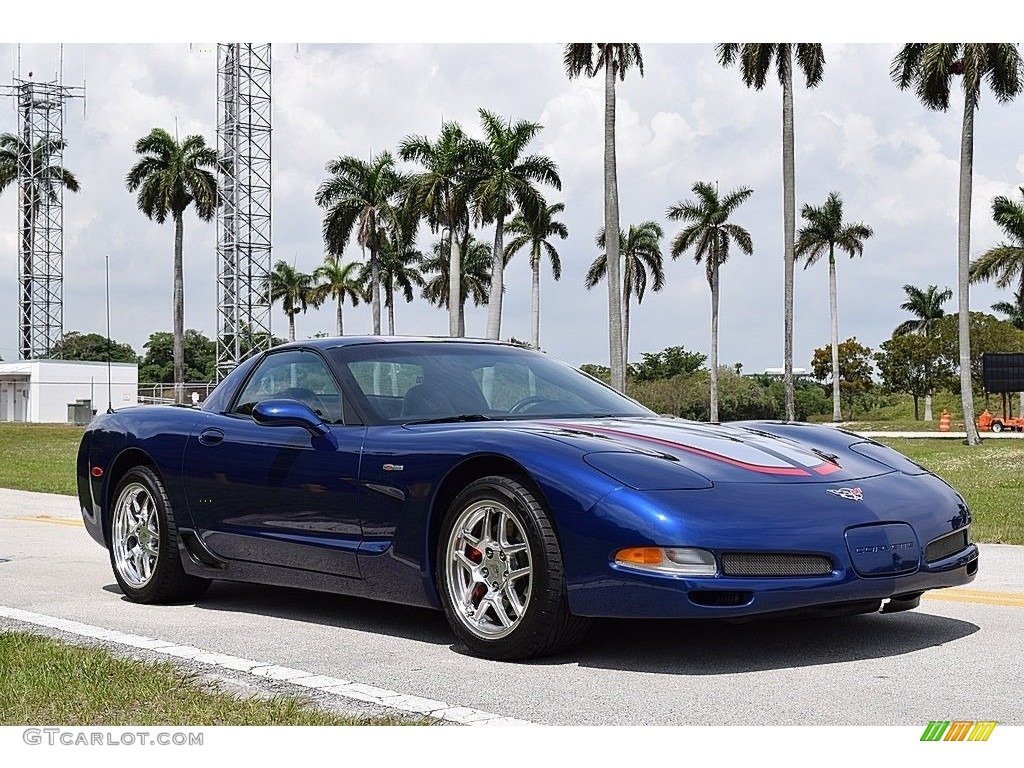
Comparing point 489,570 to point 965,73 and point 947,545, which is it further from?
point 965,73

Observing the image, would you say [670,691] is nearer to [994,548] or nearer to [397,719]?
[397,719]

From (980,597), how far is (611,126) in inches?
1268

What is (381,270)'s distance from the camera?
81.2 m

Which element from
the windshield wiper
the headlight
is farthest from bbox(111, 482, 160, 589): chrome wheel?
the headlight

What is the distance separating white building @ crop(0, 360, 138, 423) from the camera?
7831 centimetres

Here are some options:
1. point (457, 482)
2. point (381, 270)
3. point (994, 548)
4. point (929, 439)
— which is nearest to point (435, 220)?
point (929, 439)

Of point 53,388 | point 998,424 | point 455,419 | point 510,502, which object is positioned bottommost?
point 998,424

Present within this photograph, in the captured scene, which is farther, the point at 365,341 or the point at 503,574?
the point at 365,341

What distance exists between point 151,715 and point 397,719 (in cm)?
81

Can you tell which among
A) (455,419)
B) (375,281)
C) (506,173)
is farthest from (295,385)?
(375,281)

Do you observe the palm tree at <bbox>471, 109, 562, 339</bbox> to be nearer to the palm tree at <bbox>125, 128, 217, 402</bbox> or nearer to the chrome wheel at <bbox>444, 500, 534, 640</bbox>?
the palm tree at <bbox>125, 128, 217, 402</bbox>

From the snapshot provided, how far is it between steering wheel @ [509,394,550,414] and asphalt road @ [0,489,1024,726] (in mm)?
1108

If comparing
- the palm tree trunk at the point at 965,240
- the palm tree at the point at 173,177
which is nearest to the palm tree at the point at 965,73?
the palm tree trunk at the point at 965,240

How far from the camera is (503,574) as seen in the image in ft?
18.3
